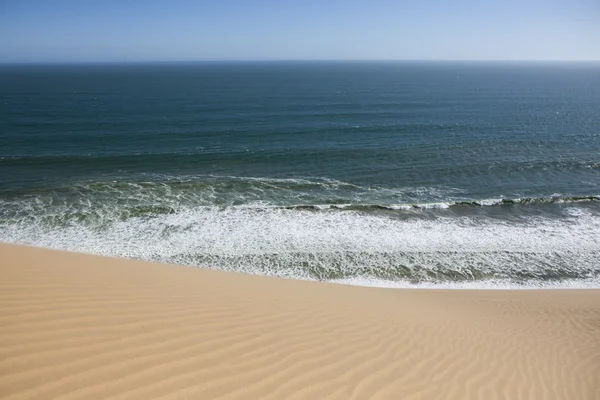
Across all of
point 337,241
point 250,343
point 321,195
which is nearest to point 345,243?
point 337,241

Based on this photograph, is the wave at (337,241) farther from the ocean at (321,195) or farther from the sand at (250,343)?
the sand at (250,343)

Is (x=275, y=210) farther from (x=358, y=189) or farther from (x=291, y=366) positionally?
(x=291, y=366)

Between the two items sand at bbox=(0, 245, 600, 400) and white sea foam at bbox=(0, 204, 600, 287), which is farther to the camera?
white sea foam at bbox=(0, 204, 600, 287)

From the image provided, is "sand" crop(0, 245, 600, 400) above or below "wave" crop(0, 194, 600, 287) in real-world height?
above

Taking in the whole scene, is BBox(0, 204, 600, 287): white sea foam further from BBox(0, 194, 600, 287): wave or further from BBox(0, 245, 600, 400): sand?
BBox(0, 245, 600, 400): sand

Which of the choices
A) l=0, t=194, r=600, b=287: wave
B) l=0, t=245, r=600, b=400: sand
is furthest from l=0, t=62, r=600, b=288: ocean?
l=0, t=245, r=600, b=400: sand

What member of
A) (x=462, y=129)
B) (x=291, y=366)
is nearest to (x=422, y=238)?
(x=291, y=366)
